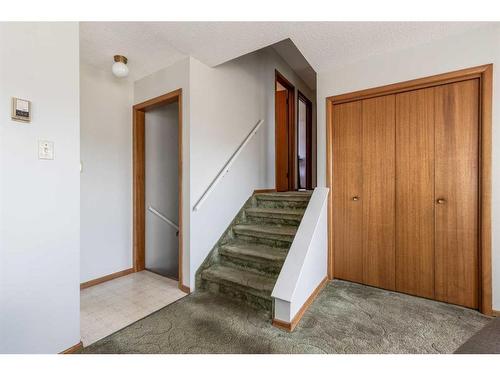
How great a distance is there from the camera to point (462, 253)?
1963 millimetres

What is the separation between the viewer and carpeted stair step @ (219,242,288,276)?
2.28 metres

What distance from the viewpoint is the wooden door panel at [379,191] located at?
2.27 metres

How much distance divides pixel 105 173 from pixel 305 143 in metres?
3.88

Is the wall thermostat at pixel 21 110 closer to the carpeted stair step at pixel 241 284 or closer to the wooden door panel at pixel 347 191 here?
the carpeted stair step at pixel 241 284

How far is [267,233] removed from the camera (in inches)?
102

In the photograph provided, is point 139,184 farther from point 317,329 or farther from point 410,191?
point 410,191

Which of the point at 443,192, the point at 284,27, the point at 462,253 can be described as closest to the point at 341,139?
the point at 443,192

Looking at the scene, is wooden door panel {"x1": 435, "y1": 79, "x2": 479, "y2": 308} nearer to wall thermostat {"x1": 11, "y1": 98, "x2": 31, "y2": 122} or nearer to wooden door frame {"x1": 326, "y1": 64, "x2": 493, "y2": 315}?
wooden door frame {"x1": 326, "y1": 64, "x2": 493, "y2": 315}

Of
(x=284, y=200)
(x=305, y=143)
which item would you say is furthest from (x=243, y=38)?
(x=305, y=143)

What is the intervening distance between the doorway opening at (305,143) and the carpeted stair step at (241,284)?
3.09 m

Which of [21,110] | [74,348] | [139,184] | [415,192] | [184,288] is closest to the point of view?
[21,110]

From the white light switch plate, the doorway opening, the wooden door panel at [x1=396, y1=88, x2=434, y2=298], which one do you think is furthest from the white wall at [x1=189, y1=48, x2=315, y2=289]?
the wooden door panel at [x1=396, y1=88, x2=434, y2=298]

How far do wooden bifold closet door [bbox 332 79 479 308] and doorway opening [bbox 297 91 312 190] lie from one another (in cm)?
259
